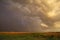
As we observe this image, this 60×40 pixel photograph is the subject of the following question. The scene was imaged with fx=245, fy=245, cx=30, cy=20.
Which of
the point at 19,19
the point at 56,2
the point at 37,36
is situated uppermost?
the point at 56,2

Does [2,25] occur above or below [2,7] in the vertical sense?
below

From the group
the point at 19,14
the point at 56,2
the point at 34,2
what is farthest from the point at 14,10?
the point at 56,2

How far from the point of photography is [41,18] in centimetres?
387

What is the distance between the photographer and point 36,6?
152 inches

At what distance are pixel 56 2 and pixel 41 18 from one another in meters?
0.35

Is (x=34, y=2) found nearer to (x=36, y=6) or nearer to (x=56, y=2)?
(x=36, y=6)

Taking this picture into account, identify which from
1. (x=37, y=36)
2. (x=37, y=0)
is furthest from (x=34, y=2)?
(x=37, y=36)

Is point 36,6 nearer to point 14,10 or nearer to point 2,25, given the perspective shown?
point 14,10

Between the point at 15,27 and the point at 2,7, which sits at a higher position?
the point at 2,7

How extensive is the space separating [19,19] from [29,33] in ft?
0.89

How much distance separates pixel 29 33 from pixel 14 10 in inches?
17.0

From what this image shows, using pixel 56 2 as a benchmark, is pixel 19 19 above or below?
below

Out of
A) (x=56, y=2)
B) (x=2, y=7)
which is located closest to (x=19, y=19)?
(x=2, y=7)

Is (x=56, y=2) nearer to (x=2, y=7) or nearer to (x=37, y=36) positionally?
(x=37, y=36)
